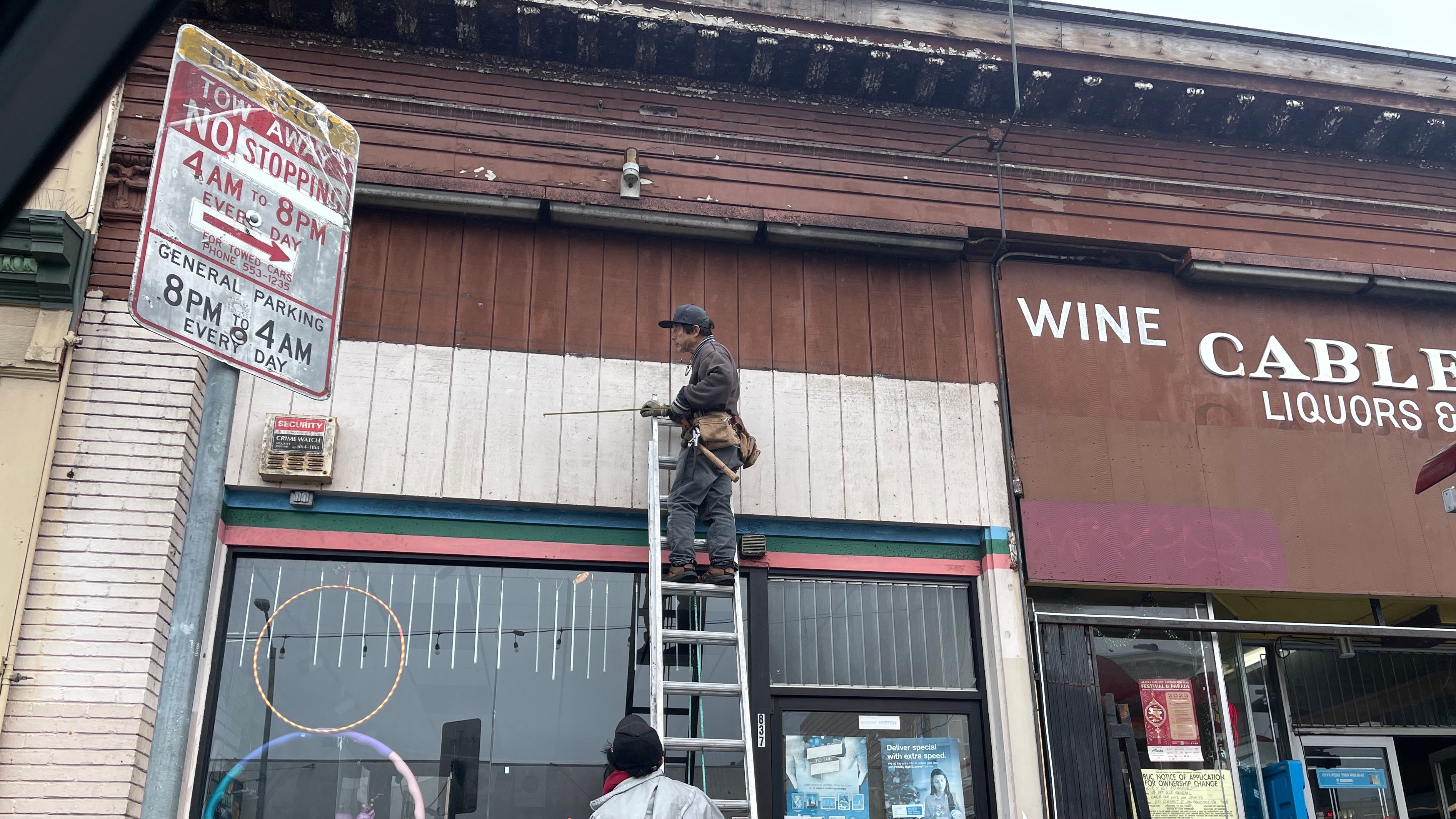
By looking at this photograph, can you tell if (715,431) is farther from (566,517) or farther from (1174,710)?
(1174,710)

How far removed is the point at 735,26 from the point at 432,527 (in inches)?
158

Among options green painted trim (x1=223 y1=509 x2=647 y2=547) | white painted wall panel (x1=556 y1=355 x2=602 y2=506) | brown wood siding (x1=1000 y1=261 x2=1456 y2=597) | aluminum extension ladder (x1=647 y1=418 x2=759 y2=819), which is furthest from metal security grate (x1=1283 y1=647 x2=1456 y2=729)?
white painted wall panel (x1=556 y1=355 x2=602 y2=506)

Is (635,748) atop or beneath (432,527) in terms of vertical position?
beneath

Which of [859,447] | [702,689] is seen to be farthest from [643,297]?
[702,689]

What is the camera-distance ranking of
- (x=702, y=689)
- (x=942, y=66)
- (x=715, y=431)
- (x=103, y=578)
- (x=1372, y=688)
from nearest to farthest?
(x=702, y=689) < (x=103, y=578) < (x=715, y=431) < (x=942, y=66) < (x=1372, y=688)

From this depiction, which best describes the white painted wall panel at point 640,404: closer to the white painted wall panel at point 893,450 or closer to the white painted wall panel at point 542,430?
the white painted wall panel at point 542,430

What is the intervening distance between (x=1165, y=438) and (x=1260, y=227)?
6.55 feet

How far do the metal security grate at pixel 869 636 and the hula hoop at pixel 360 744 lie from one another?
214 centimetres

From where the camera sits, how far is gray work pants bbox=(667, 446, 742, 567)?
650 cm

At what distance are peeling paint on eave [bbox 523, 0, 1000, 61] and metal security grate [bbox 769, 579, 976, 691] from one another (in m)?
3.81

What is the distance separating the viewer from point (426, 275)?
291 inches

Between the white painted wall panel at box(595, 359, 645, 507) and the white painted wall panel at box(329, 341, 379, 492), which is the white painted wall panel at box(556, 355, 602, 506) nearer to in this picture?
the white painted wall panel at box(595, 359, 645, 507)

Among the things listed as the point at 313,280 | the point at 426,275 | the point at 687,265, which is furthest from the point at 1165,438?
the point at 313,280

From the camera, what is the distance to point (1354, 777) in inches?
331
